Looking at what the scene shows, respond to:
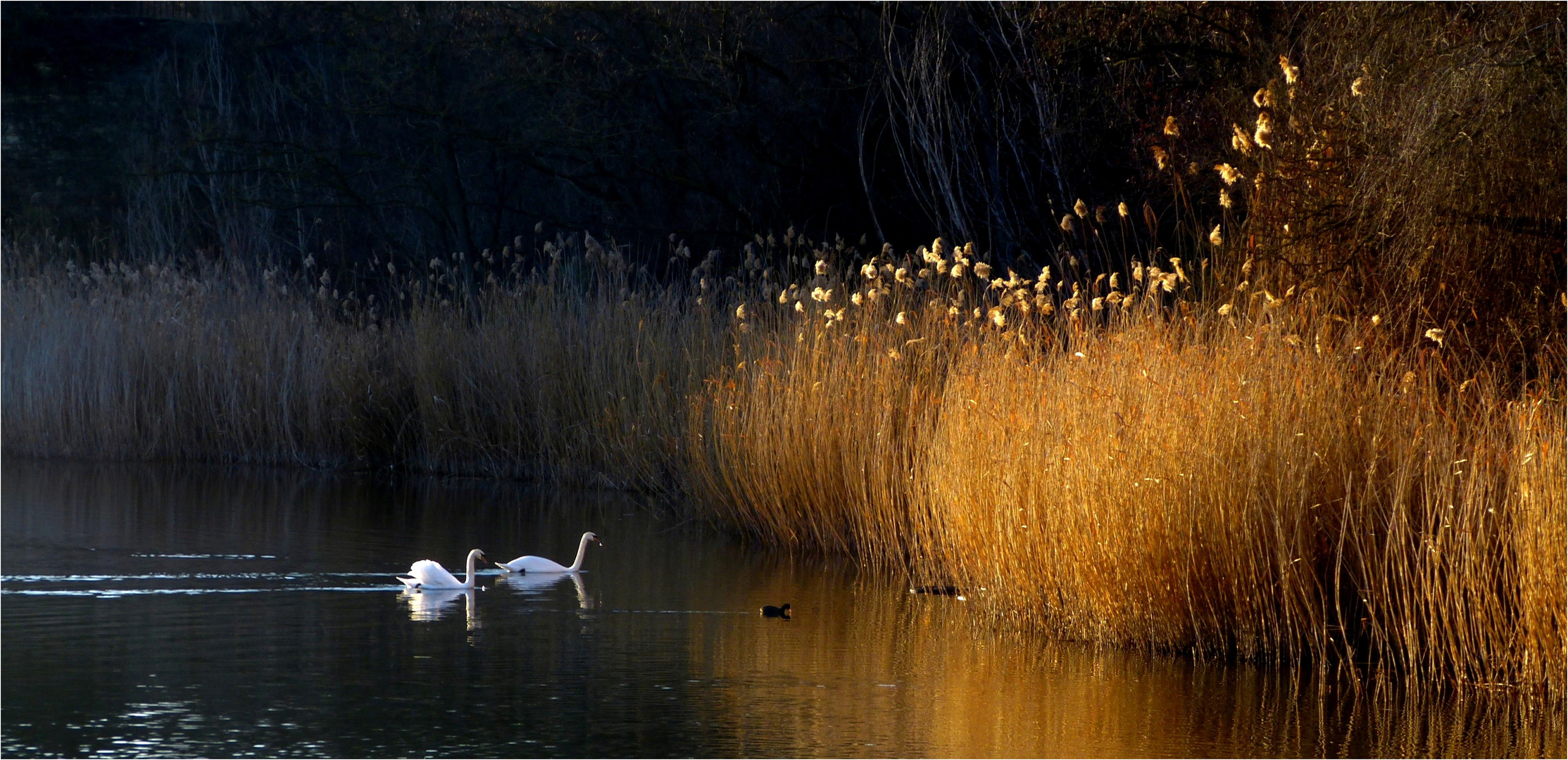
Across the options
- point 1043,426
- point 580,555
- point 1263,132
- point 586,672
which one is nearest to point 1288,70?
point 1263,132

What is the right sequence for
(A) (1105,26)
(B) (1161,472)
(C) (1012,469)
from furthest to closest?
(A) (1105,26), (C) (1012,469), (B) (1161,472)

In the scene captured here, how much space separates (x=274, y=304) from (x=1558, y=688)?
40.0 feet

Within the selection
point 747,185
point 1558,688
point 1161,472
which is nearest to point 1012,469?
point 1161,472

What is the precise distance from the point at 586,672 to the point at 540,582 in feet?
7.68

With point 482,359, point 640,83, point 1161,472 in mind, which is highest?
point 640,83

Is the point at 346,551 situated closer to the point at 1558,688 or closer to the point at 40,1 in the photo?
the point at 1558,688

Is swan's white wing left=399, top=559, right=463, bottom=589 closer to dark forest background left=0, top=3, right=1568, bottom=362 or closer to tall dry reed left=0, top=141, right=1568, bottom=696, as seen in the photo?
tall dry reed left=0, top=141, right=1568, bottom=696

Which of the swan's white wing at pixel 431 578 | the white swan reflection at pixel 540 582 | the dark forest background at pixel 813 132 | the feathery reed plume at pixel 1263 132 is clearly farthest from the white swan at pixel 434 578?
the feathery reed plume at pixel 1263 132

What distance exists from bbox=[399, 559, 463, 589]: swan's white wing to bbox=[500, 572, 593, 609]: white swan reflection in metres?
0.32

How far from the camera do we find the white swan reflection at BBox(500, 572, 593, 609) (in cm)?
905

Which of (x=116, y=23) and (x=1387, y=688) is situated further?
(x=116, y=23)

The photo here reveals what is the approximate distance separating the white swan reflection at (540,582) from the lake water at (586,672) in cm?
3

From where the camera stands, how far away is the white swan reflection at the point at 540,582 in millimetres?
9055

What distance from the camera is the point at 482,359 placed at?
14.3 metres
